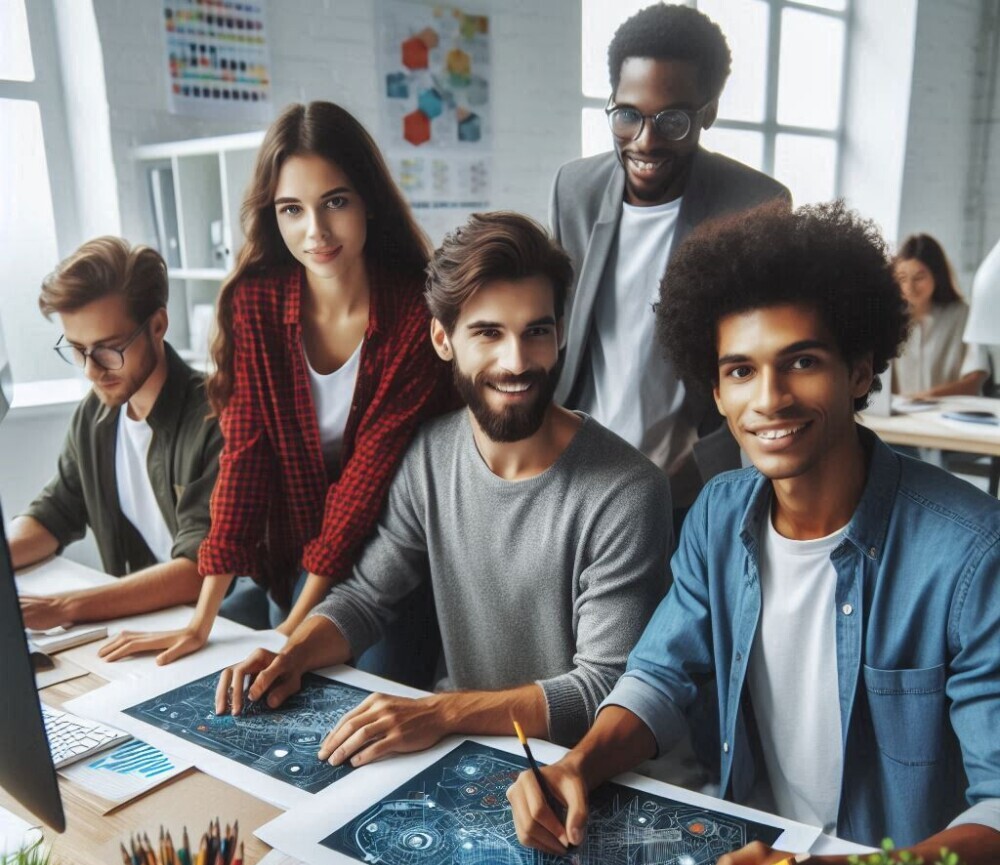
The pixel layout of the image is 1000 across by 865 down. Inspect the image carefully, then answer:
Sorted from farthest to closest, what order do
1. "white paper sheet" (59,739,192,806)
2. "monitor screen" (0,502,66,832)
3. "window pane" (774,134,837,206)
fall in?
"window pane" (774,134,837,206) → "white paper sheet" (59,739,192,806) → "monitor screen" (0,502,66,832)

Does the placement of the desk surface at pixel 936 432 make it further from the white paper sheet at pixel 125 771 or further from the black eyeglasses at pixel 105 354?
the white paper sheet at pixel 125 771

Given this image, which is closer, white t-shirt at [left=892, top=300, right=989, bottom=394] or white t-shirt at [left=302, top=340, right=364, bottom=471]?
white t-shirt at [left=302, top=340, right=364, bottom=471]

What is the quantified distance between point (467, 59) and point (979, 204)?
163 inches

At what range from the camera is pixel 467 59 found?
3463mm

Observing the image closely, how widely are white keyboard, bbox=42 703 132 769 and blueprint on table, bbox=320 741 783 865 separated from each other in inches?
13.9

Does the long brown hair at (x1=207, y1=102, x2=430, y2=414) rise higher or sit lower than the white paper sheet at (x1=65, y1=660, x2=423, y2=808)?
higher

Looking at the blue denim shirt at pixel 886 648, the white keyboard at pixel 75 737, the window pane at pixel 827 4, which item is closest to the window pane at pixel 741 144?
the window pane at pixel 827 4

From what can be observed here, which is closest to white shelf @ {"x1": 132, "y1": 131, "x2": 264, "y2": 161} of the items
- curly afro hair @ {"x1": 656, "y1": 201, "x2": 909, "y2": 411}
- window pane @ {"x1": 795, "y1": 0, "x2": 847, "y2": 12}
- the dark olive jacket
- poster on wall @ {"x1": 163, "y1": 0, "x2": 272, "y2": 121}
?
poster on wall @ {"x1": 163, "y1": 0, "x2": 272, "y2": 121}

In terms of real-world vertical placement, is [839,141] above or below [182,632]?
above

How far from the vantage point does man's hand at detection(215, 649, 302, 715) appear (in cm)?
117

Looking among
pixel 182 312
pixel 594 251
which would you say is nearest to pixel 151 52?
pixel 182 312

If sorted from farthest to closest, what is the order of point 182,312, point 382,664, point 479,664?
point 182,312 < point 382,664 < point 479,664

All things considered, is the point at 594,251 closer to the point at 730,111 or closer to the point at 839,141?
the point at 730,111

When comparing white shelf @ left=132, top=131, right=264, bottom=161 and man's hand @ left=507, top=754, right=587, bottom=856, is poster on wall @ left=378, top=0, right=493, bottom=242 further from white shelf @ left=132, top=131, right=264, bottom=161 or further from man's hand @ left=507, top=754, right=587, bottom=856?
man's hand @ left=507, top=754, right=587, bottom=856
